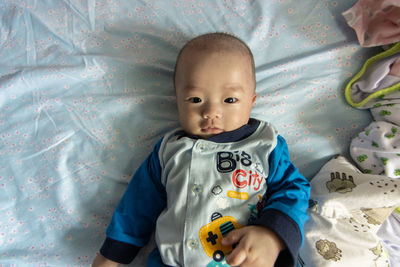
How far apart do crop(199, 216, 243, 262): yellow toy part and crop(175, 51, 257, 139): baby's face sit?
30 centimetres

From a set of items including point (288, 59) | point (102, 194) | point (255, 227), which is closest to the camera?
point (255, 227)

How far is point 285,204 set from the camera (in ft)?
2.97

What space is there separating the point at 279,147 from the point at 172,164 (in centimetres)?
39

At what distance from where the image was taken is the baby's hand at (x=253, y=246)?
0.79 metres

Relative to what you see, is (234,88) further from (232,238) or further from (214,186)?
(232,238)

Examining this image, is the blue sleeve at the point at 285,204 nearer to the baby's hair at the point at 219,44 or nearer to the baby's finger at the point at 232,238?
the baby's finger at the point at 232,238

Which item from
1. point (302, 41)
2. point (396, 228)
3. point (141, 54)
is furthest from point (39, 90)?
point (396, 228)

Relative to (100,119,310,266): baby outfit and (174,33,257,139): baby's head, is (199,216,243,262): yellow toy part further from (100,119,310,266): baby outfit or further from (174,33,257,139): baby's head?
(174,33,257,139): baby's head

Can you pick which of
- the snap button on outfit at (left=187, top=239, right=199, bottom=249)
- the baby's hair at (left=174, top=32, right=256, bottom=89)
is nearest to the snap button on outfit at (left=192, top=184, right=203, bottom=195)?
the snap button on outfit at (left=187, top=239, right=199, bottom=249)

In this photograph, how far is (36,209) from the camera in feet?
3.53

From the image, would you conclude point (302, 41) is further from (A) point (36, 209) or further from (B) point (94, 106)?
(A) point (36, 209)

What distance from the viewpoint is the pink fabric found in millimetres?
1148

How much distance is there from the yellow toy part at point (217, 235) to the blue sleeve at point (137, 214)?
9.3 inches

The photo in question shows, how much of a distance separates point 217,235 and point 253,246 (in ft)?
0.38
